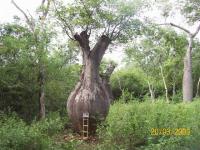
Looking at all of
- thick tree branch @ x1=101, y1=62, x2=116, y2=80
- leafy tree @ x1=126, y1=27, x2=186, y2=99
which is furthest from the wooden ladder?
leafy tree @ x1=126, y1=27, x2=186, y2=99

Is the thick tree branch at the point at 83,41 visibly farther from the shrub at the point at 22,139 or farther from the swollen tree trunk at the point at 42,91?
the shrub at the point at 22,139

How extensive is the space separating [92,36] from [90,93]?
237 cm

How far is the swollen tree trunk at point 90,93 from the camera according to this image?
10055mm

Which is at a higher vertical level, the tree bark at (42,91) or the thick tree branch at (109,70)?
the thick tree branch at (109,70)

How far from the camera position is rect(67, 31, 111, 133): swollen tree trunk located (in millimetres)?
10055

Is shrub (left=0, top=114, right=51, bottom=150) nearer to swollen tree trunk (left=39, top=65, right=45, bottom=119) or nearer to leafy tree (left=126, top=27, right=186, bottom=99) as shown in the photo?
swollen tree trunk (left=39, top=65, right=45, bottom=119)

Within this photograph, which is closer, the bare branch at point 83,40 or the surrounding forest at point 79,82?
the surrounding forest at point 79,82

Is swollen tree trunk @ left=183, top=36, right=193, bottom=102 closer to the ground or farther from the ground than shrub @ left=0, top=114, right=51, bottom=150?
farther from the ground

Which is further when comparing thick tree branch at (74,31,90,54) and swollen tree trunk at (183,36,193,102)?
swollen tree trunk at (183,36,193,102)

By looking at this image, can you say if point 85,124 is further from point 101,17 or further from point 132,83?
point 132,83

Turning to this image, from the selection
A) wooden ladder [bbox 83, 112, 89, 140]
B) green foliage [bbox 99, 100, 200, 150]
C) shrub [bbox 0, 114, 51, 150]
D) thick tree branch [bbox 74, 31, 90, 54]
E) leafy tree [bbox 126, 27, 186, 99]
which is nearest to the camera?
shrub [bbox 0, 114, 51, 150]
